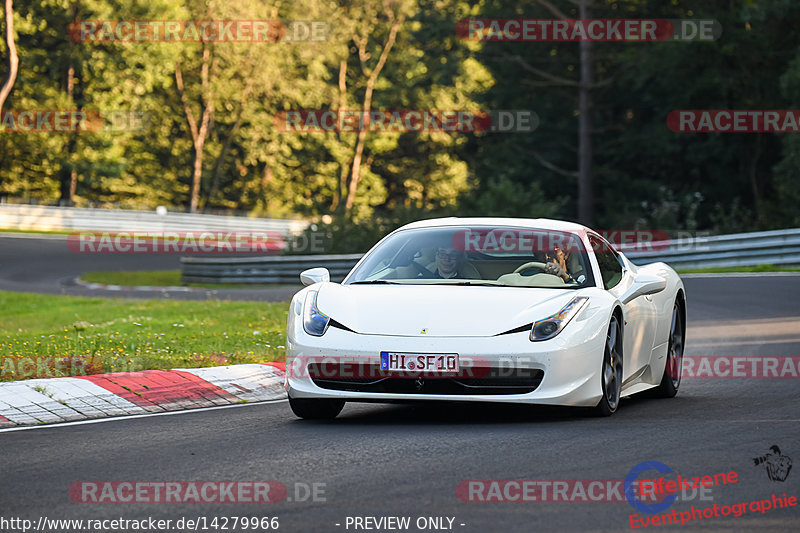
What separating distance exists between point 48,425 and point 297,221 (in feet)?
167

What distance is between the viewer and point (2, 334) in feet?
47.6

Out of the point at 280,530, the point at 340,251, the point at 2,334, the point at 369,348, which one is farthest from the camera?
the point at 340,251

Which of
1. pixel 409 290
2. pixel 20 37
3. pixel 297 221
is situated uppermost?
pixel 20 37

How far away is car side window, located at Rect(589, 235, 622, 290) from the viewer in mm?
9438

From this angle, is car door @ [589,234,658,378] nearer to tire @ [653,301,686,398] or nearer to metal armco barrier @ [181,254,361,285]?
tire @ [653,301,686,398]

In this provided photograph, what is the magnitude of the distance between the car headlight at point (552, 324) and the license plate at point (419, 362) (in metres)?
0.55

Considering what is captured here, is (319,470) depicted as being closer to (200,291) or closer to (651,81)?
(200,291)

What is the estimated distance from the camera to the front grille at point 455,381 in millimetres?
8086

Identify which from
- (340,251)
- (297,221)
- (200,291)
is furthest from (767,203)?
(297,221)
